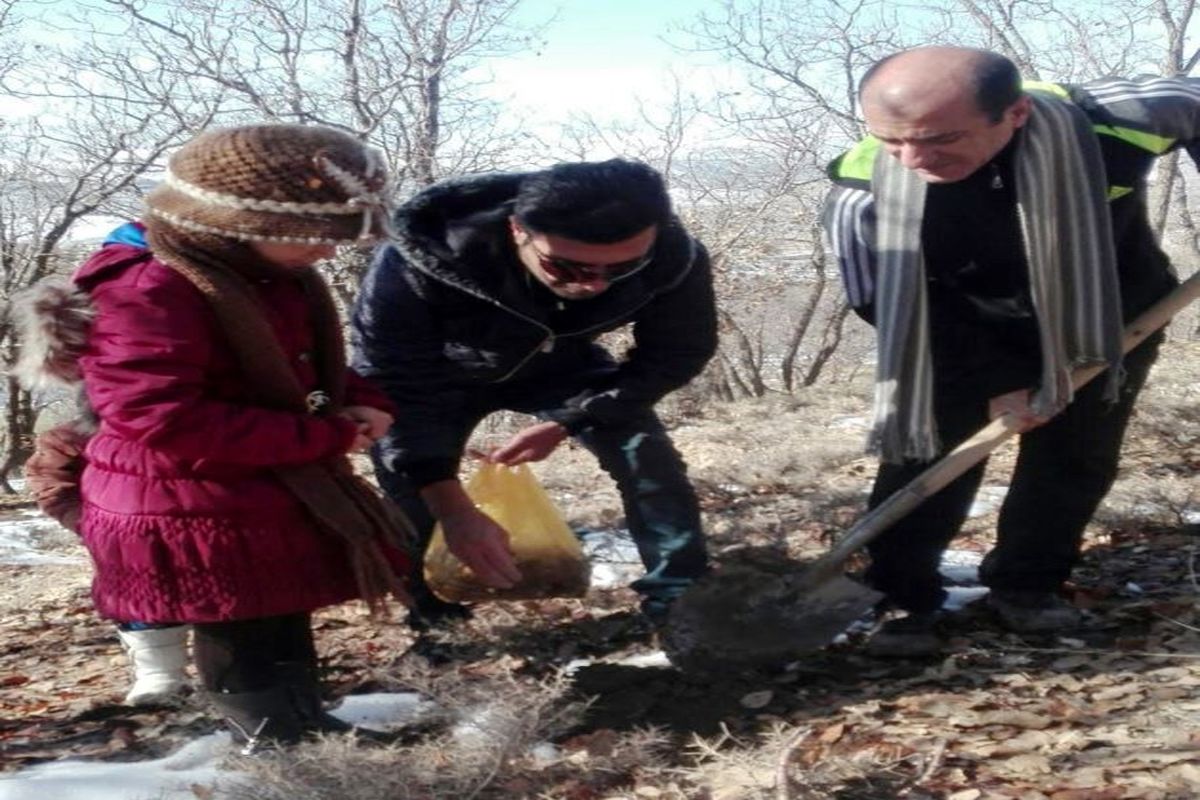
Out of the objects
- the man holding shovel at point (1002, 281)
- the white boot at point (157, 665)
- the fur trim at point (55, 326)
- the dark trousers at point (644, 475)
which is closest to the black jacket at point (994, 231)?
the man holding shovel at point (1002, 281)

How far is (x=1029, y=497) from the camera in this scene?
3.75m

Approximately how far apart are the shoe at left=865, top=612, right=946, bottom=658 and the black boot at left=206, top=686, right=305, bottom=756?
1.60m

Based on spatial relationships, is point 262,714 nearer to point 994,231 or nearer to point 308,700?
point 308,700

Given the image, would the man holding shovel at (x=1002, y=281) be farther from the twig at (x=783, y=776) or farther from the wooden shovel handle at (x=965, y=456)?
the twig at (x=783, y=776)

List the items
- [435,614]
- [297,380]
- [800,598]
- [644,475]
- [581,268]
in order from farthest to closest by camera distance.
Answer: [435,614], [644,475], [800,598], [581,268], [297,380]

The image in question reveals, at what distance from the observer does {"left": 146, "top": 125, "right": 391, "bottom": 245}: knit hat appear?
104 inches

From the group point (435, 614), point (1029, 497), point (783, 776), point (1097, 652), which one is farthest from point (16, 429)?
point (783, 776)

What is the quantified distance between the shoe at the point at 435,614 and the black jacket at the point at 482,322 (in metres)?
0.55

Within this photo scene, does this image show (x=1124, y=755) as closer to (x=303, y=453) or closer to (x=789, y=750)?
(x=789, y=750)

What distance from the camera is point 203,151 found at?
8.90ft

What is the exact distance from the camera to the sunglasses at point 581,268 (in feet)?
10.4

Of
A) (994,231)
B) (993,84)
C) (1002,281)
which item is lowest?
(1002,281)

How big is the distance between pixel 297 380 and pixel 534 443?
110 centimetres

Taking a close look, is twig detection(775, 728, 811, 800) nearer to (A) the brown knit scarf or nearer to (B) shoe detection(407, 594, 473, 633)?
(A) the brown knit scarf
